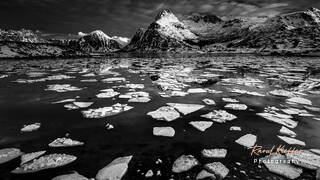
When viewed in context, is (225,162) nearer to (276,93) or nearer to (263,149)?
(263,149)

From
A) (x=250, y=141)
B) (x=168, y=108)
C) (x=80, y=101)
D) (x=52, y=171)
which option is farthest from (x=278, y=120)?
(x=80, y=101)

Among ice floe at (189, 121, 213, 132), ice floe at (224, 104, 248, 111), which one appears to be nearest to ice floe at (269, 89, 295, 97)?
ice floe at (224, 104, 248, 111)

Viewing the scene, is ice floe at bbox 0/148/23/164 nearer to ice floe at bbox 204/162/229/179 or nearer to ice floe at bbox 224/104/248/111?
ice floe at bbox 204/162/229/179

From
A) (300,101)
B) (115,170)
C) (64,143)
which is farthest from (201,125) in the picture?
(300,101)

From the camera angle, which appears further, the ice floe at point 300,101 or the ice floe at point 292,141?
the ice floe at point 300,101

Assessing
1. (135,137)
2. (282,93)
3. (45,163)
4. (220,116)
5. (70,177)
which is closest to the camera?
(70,177)

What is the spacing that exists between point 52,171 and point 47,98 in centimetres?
347

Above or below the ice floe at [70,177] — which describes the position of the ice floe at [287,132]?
above

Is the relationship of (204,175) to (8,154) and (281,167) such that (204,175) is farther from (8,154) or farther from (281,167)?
(8,154)

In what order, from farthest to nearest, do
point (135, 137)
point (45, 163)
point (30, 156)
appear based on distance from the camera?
point (135, 137) → point (30, 156) → point (45, 163)

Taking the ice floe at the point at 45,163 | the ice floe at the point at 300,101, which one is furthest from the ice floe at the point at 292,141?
the ice floe at the point at 45,163

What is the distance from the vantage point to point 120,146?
104 inches

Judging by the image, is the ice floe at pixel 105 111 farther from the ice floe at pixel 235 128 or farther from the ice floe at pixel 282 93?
the ice floe at pixel 282 93

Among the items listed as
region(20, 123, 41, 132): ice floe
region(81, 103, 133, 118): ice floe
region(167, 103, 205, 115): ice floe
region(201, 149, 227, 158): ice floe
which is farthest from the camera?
region(167, 103, 205, 115): ice floe
